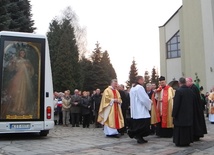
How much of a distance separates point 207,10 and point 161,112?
22.9m

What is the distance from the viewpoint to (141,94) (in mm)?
9273

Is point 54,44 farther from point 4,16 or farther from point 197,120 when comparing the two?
point 197,120

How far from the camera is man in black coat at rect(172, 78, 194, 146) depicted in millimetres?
8422

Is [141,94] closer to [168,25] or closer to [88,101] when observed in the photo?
[88,101]

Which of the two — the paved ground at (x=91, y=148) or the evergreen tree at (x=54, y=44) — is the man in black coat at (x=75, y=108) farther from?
the evergreen tree at (x=54, y=44)

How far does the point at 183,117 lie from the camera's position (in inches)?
335

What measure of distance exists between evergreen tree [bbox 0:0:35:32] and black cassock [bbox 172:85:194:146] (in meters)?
17.7

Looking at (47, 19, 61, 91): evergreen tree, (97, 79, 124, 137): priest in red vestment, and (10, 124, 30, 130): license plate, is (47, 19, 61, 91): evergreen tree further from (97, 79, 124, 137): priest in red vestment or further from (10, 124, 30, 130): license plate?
(10, 124, 30, 130): license plate

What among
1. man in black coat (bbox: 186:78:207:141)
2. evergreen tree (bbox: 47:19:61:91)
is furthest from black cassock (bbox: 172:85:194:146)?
evergreen tree (bbox: 47:19:61:91)

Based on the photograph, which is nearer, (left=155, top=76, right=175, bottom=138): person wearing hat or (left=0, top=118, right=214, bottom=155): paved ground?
(left=0, top=118, right=214, bottom=155): paved ground

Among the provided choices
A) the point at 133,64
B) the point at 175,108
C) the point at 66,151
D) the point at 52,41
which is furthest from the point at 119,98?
the point at 133,64

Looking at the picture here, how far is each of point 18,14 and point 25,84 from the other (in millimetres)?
17460

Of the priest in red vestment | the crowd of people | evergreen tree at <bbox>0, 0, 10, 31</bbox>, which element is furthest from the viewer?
evergreen tree at <bbox>0, 0, 10, 31</bbox>

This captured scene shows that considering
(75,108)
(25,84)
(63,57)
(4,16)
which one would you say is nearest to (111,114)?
(25,84)
